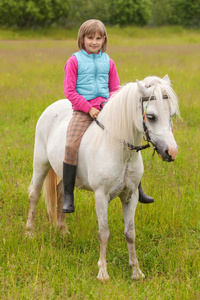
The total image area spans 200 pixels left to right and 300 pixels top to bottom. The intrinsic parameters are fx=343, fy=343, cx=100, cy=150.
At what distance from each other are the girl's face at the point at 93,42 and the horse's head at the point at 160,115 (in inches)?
35.9

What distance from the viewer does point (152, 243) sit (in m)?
3.89

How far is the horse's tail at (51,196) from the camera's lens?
4.20m

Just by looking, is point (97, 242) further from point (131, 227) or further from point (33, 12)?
point (33, 12)

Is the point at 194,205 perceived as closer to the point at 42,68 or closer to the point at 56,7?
the point at 42,68

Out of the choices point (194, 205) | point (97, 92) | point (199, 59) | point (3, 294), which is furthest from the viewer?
point (199, 59)

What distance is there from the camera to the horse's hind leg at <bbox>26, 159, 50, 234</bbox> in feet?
13.6

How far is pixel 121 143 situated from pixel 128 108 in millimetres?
361

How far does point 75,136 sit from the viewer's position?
11.2ft

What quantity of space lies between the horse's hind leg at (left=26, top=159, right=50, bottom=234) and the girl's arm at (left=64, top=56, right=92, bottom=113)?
1.05 m

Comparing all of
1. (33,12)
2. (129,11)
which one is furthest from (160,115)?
(129,11)

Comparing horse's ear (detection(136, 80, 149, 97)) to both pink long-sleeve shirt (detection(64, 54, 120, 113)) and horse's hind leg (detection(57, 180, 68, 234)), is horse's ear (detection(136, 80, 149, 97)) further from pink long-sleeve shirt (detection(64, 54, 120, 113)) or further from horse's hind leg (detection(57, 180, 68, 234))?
horse's hind leg (detection(57, 180, 68, 234))

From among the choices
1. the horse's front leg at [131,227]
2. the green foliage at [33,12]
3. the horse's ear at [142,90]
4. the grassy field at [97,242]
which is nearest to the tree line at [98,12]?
the green foliage at [33,12]

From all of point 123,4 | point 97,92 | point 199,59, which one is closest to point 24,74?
point 199,59

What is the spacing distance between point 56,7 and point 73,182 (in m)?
43.2
